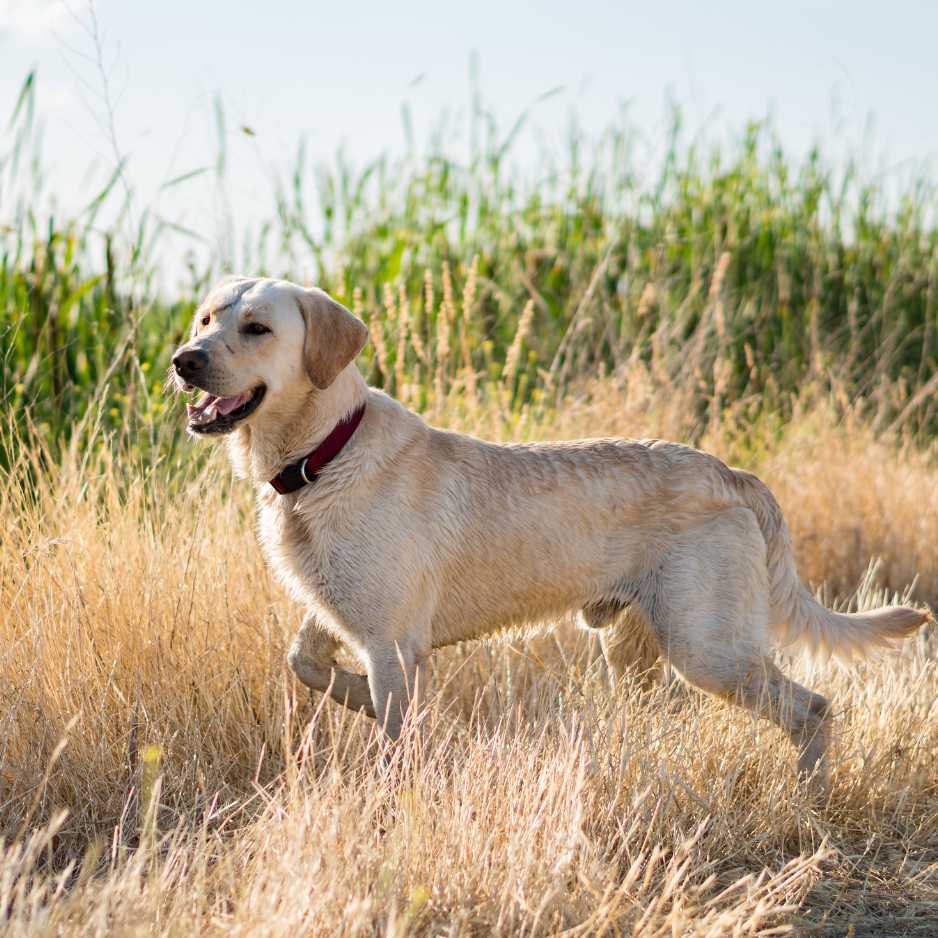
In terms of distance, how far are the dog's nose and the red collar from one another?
1.42ft

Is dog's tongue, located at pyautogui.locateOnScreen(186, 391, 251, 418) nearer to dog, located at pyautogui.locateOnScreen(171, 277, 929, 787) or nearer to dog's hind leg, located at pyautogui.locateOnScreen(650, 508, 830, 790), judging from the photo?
dog, located at pyautogui.locateOnScreen(171, 277, 929, 787)

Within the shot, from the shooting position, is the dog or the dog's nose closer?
the dog's nose

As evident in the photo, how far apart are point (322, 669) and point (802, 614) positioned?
1.71m

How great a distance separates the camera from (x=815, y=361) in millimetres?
8891

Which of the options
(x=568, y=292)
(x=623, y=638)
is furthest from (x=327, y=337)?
(x=568, y=292)

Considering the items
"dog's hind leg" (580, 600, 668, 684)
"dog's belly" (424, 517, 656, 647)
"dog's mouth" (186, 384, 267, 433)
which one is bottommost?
"dog's hind leg" (580, 600, 668, 684)

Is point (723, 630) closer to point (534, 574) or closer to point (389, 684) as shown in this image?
point (534, 574)

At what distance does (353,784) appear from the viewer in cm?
333

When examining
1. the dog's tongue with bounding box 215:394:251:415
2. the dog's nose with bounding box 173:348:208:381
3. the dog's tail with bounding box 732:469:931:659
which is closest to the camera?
the dog's nose with bounding box 173:348:208:381

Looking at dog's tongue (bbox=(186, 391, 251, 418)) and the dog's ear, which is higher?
the dog's ear

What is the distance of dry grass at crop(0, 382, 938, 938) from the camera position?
2783 mm

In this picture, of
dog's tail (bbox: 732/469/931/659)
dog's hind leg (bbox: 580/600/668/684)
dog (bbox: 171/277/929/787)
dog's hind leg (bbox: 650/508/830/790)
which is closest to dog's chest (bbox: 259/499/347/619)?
dog (bbox: 171/277/929/787)

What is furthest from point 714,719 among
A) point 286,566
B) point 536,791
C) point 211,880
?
point 211,880

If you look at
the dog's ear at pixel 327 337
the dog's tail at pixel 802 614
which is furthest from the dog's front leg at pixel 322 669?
the dog's tail at pixel 802 614
